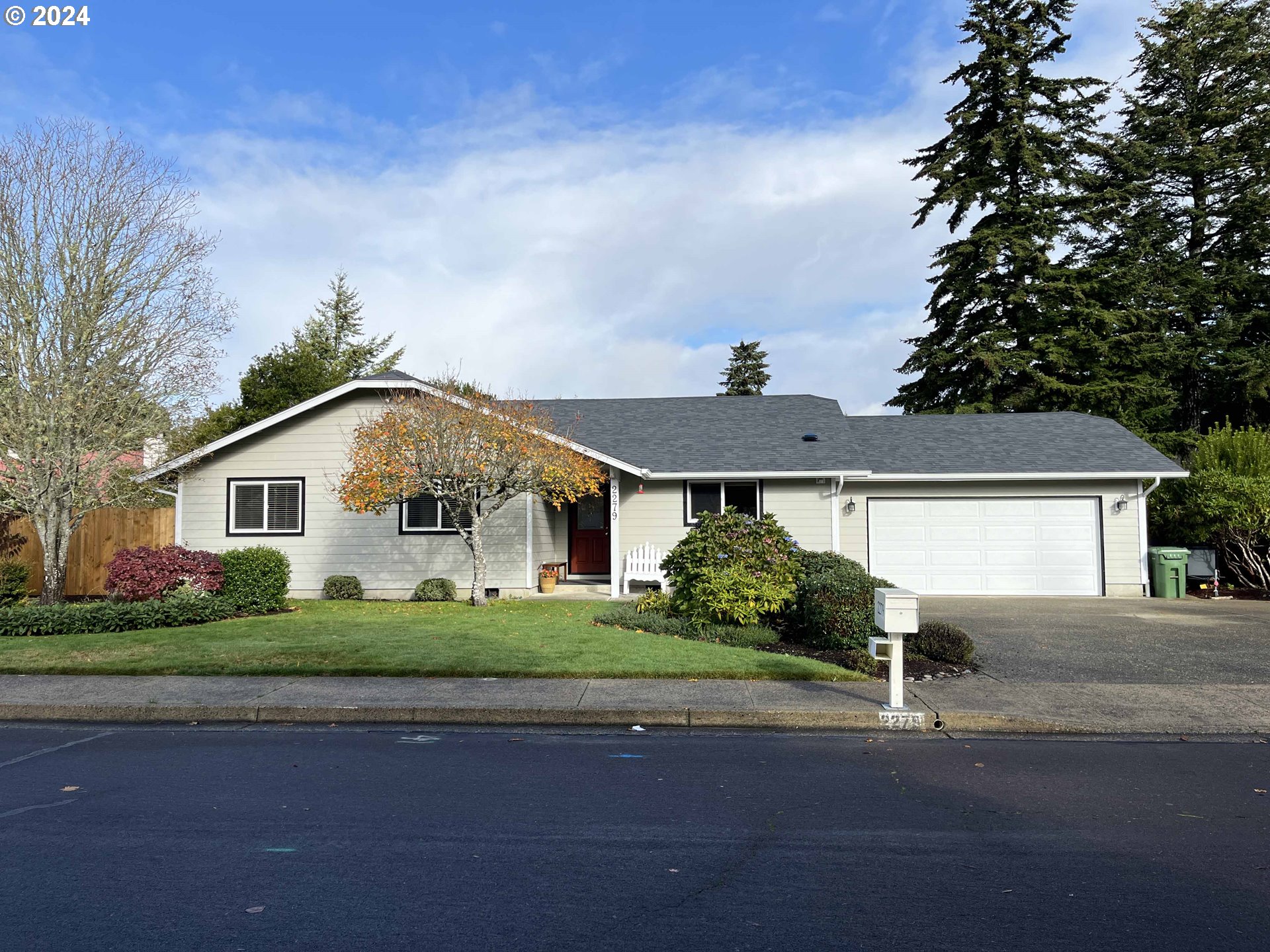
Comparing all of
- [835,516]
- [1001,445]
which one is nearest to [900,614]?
[835,516]

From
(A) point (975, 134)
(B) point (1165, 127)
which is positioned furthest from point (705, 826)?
(B) point (1165, 127)

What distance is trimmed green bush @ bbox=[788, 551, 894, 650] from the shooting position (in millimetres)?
10297

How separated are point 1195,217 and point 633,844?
33.2 metres

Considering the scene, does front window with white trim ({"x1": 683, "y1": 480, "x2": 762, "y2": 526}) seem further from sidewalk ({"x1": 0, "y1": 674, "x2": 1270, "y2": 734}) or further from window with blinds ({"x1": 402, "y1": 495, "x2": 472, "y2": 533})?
sidewalk ({"x1": 0, "y1": 674, "x2": 1270, "y2": 734})

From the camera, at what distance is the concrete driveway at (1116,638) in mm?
9508

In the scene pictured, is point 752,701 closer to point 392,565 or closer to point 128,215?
point 392,565

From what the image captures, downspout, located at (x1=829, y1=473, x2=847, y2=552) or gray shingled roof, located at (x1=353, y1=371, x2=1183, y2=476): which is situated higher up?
gray shingled roof, located at (x1=353, y1=371, x2=1183, y2=476)

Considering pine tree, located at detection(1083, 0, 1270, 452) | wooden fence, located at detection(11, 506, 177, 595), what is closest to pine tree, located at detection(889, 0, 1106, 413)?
pine tree, located at detection(1083, 0, 1270, 452)

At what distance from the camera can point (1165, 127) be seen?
29438mm

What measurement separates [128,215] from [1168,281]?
3127cm

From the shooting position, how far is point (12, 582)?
50.5ft

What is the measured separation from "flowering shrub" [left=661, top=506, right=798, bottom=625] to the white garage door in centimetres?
708

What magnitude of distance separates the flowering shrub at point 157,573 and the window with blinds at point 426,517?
419cm

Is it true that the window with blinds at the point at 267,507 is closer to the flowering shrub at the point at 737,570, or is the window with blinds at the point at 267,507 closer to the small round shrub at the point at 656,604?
the small round shrub at the point at 656,604
